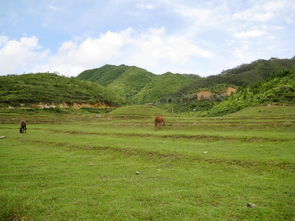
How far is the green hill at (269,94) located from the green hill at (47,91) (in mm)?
50729

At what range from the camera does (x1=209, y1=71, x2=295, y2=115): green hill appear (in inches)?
1599

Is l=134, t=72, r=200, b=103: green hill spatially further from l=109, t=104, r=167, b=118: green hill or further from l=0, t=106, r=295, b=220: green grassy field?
l=0, t=106, r=295, b=220: green grassy field

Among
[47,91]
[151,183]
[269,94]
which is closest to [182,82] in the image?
[47,91]

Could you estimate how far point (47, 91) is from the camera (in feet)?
255

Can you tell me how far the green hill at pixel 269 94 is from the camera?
133ft

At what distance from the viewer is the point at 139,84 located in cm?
17588

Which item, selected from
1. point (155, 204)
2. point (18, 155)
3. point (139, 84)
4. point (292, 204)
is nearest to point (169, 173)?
point (155, 204)

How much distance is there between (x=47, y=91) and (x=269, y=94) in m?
66.1

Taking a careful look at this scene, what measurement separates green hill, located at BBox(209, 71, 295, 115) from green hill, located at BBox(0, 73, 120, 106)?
1997 inches

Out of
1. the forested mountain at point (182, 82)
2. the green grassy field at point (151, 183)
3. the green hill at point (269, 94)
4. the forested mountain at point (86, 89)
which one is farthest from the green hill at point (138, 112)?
the forested mountain at point (182, 82)

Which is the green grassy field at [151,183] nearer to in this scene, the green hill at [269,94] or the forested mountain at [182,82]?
the green hill at [269,94]

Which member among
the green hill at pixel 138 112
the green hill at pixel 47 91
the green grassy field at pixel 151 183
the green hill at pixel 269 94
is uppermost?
the green hill at pixel 47 91

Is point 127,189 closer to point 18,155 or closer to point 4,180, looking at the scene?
point 4,180

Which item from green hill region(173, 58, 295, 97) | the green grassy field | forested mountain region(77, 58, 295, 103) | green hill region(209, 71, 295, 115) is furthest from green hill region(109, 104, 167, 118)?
green hill region(173, 58, 295, 97)
